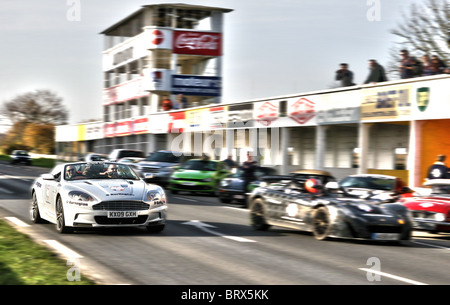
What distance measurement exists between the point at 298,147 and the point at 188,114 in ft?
37.0

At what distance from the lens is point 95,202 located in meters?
12.4

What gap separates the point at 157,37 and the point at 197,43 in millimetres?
3135

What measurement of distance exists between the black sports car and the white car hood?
8.92 ft

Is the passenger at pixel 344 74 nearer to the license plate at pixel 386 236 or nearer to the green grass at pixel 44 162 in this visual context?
the license plate at pixel 386 236

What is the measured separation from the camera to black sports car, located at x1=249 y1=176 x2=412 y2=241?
12531mm

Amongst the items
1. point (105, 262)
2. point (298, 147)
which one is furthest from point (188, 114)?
point (105, 262)

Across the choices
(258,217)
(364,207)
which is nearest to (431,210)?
(364,207)

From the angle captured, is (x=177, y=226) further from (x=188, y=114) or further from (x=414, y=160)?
(x=188, y=114)

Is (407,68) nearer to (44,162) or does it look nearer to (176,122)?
(176,122)

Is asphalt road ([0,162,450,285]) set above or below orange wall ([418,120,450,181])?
below

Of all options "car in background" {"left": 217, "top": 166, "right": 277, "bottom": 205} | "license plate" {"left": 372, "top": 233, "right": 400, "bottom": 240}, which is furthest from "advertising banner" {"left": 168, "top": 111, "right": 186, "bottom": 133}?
"license plate" {"left": 372, "top": 233, "right": 400, "bottom": 240}

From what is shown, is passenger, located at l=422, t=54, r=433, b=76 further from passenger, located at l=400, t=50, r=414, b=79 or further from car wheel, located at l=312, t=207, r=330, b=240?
car wheel, located at l=312, t=207, r=330, b=240

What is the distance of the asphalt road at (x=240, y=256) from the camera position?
343 inches

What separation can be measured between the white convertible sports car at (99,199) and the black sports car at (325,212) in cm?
237
